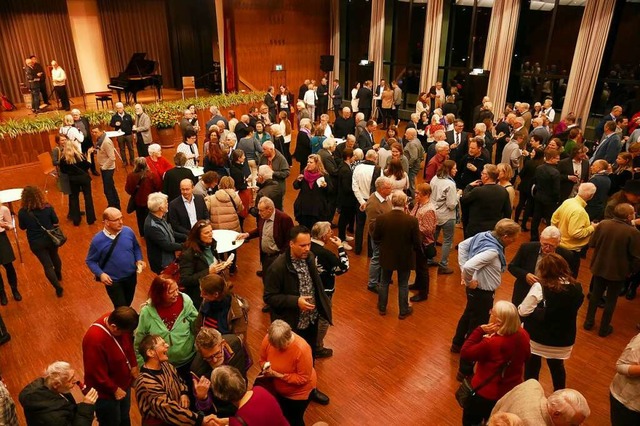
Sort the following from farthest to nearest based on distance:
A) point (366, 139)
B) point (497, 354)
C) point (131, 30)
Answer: point (131, 30), point (366, 139), point (497, 354)

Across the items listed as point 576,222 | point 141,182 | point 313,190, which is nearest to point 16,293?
point 141,182

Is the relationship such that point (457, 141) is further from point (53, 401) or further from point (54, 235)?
point (53, 401)

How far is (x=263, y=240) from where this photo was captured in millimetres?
4547

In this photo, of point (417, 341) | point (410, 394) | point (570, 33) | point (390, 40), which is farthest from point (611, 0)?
point (410, 394)

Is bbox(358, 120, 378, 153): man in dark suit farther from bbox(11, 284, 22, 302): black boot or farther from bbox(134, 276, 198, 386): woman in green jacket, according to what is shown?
bbox(11, 284, 22, 302): black boot

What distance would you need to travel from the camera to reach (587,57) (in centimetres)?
1066

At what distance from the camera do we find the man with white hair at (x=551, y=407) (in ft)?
7.26

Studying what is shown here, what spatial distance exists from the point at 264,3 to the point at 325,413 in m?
14.9

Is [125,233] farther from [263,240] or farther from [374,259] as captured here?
[374,259]

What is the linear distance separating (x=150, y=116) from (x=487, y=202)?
29.0 ft

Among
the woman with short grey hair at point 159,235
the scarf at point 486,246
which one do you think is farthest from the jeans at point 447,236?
the woman with short grey hair at point 159,235

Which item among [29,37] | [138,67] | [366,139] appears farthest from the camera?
[138,67]

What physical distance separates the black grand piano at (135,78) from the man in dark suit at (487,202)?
12696 millimetres

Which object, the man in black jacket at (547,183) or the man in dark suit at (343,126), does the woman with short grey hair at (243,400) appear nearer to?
the man in black jacket at (547,183)
